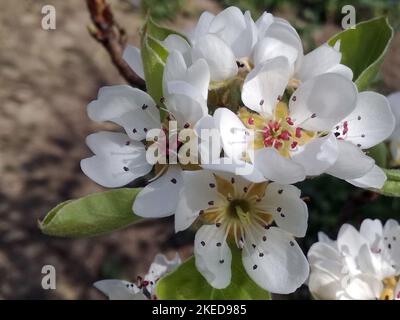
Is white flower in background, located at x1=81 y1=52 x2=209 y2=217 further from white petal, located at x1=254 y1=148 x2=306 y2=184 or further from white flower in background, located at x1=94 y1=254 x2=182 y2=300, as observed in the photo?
white flower in background, located at x1=94 y1=254 x2=182 y2=300

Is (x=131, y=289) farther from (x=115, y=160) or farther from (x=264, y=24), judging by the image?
(x=264, y=24)

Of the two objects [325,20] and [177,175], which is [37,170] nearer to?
[325,20]

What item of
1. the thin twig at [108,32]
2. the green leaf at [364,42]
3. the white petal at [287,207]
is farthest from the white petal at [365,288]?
the thin twig at [108,32]

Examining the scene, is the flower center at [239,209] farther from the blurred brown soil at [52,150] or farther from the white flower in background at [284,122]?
the blurred brown soil at [52,150]

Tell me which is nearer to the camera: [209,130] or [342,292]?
[209,130]

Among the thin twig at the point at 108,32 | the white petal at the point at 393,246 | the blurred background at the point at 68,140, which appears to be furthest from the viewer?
the blurred background at the point at 68,140

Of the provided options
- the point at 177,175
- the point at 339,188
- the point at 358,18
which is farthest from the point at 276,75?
the point at 358,18

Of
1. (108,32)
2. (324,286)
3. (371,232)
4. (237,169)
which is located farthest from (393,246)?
(108,32)
